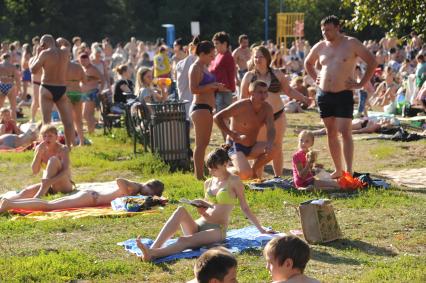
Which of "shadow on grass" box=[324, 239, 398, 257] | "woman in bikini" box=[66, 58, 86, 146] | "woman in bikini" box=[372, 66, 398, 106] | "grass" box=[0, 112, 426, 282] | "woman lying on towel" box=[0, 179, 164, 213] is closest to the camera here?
"grass" box=[0, 112, 426, 282]

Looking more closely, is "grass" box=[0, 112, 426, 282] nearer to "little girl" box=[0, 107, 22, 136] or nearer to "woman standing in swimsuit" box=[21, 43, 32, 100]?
"little girl" box=[0, 107, 22, 136]

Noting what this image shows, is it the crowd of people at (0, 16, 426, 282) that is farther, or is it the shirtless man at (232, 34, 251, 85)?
the shirtless man at (232, 34, 251, 85)

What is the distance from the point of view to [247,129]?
1107cm

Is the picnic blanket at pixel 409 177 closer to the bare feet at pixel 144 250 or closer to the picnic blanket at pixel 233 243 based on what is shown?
the picnic blanket at pixel 233 243

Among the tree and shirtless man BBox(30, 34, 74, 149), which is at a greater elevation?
the tree

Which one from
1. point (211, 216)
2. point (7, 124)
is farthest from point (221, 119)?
point (7, 124)

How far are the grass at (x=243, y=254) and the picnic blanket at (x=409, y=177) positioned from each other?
0.90ft

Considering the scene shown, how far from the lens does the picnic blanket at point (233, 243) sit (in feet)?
25.7

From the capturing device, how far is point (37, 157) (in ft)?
36.4

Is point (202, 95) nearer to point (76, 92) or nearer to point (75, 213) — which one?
point (75, 213)

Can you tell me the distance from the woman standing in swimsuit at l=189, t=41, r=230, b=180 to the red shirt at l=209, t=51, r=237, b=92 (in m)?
1.89

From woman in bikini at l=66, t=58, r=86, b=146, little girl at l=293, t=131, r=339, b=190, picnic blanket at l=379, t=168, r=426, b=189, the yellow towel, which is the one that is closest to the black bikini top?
little girl at l=293, t=131, r=339, b=190

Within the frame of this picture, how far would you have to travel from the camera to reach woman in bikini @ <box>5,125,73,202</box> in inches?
424

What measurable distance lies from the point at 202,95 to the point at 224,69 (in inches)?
83.8
